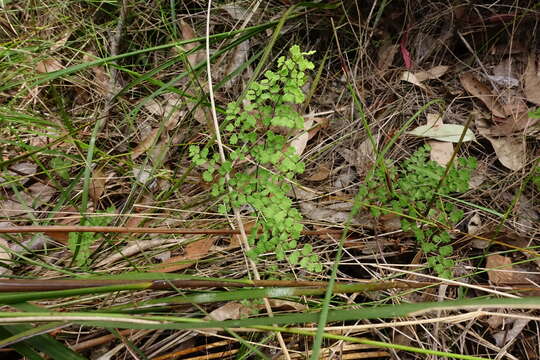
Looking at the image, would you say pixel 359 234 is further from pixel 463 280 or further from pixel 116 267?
pixel 116 267

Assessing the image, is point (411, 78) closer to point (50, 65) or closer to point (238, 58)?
point (238, 58)

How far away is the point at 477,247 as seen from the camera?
160 cm

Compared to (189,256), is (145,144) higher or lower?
higher

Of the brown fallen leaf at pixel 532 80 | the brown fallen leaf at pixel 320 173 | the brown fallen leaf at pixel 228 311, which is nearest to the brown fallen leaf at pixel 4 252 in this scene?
the brown fallen leaf at pixel 228 311

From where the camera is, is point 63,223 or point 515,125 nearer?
point 63,223

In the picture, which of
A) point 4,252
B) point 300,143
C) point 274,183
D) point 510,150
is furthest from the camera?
point 300,143

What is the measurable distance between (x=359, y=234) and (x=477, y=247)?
1.54 ft

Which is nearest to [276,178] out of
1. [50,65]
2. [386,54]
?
[386,54]

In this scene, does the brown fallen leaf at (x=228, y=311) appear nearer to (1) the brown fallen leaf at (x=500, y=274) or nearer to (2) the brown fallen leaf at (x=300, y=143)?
(2) the brown fallen leaf at (x=300, y=143)

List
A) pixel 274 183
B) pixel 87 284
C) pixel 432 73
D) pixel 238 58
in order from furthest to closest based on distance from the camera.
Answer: pixel 238 58
pixel 432 73
pixel 274 183
pixel 87 284

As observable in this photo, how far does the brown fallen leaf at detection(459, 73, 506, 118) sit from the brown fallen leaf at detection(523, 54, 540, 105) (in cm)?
15

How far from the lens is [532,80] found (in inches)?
75.9

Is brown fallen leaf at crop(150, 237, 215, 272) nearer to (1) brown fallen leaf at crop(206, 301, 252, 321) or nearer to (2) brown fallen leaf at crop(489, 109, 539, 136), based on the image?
(1) brown fallen leaf at crop(206, 301, 252, 321)

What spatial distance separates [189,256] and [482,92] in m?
1.59
